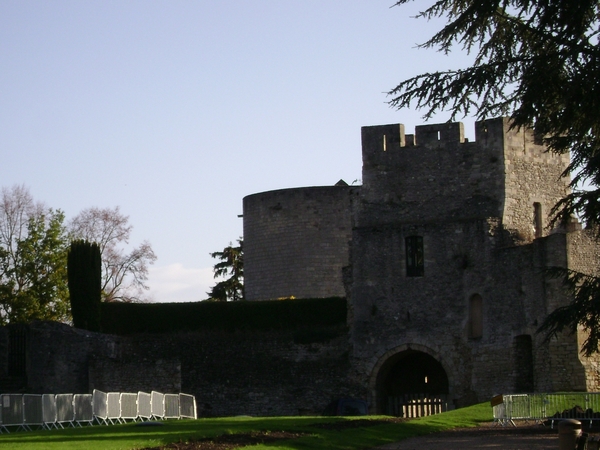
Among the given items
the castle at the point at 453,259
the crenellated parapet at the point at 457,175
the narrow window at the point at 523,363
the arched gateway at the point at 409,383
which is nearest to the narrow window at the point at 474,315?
the castle at the point at 453,259

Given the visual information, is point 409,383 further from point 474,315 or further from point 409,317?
point 474,315

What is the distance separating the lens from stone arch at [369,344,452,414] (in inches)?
1458

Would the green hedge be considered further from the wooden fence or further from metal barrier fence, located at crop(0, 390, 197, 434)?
metal barrier fence, located at crop(0, 390, 197, 434)

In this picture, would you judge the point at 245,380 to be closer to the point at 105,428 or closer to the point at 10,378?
the point at 10,378

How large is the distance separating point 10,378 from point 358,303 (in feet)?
40.1

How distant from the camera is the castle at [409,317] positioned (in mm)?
35406

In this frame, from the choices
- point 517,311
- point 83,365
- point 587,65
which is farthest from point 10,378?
point 587,65

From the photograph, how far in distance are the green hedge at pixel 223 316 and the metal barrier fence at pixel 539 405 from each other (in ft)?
41.4

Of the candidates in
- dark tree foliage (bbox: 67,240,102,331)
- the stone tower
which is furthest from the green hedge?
the stone tower

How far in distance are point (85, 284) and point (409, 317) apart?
39.4 ft

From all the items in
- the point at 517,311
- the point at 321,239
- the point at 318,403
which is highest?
the point at 321,239

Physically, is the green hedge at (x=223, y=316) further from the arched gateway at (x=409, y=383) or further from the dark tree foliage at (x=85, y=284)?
the arched gateway at (x=409, y=383)

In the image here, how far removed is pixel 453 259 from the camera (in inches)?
1457

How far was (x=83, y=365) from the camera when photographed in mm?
39688
